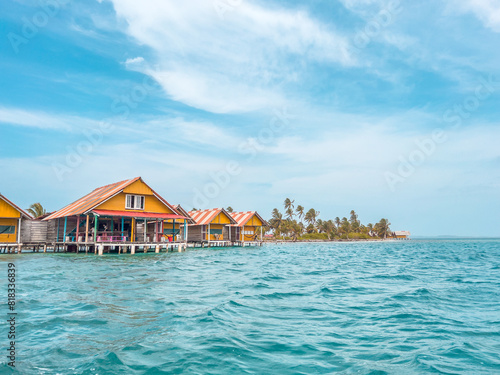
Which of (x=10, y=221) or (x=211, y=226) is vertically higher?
(x=10, y=221)

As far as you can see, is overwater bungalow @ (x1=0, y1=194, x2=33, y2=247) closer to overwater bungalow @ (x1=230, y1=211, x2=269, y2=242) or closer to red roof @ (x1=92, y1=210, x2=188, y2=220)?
red roof @ (x1=92, y1=210, x2=188, y2=220)

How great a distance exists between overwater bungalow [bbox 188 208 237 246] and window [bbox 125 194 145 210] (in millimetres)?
16538

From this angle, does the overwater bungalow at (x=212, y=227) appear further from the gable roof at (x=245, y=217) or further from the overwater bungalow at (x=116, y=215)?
the overwater bungalow at (x=116, y=215)

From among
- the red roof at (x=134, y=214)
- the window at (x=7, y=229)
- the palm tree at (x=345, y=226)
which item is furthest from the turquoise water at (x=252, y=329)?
the palm tree at (x=345, y=226)

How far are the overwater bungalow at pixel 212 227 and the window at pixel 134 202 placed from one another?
1654 cm

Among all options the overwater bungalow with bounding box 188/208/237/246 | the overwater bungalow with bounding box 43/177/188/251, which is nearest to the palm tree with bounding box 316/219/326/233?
A: the overwater bungalow with bounding box 188/208/237/246

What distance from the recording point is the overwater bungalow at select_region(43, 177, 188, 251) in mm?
Result: 34031

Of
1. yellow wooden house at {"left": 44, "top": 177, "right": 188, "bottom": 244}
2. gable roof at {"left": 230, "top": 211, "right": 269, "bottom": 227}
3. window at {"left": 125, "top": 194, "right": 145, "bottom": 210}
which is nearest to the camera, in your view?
yellow wooden house at {"left": 44, "top": 177, "right": 188, "bottom": 244}

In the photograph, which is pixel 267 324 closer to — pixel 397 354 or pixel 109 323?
pixel 397 354

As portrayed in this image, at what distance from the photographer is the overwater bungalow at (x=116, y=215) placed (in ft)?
112

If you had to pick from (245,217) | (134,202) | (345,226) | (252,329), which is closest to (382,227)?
(345,226)

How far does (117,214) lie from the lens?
33.4 meters

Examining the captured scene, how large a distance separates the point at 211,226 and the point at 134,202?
20243 millimetres

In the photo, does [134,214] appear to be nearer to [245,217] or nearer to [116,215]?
[116,215]
